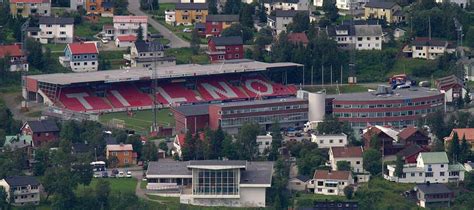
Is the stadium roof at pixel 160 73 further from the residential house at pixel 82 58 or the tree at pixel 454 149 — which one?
the tree at pixel 454 149

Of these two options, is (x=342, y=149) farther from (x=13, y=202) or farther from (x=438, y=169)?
(x=13, y=202)

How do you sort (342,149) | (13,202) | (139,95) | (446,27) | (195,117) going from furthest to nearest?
(446,27), (139,95), (195,117), (342,149), (13,202)

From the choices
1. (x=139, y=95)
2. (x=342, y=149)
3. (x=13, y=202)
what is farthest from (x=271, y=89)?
(x=13, y=202)

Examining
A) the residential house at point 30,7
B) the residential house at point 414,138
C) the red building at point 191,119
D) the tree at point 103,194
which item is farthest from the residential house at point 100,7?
the tree at point 103,194

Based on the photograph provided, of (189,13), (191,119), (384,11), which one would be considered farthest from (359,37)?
(191,119)

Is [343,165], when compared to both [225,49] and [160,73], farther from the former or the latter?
[225,49]
